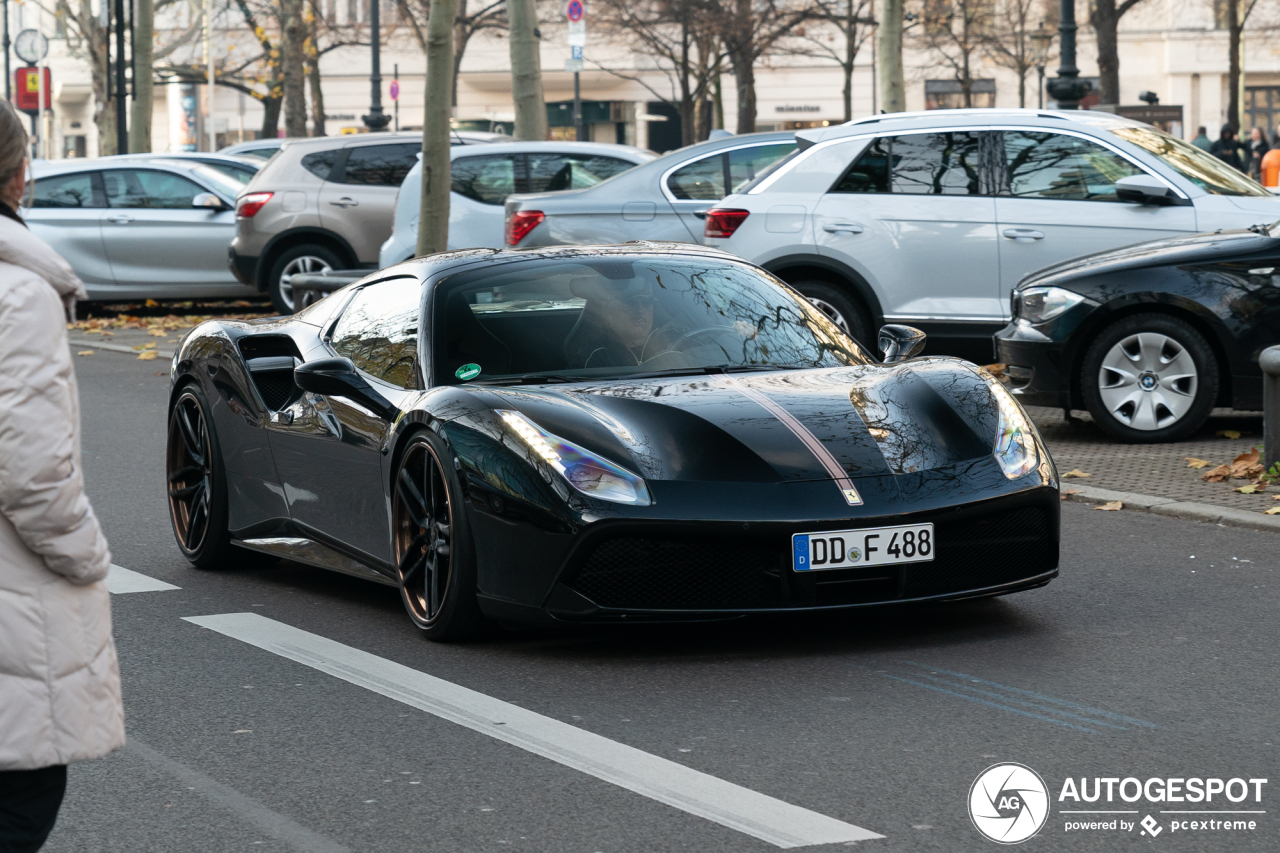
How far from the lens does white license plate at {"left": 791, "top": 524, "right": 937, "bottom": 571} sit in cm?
550

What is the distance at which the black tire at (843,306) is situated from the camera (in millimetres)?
12516

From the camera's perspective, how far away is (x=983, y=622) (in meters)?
6.18

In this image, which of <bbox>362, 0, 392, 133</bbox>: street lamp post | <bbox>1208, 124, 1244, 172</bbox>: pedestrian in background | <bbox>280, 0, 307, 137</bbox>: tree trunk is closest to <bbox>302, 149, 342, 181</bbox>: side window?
<bbox>1208, 124, 1244, 172</bbox>: pedestrian in background

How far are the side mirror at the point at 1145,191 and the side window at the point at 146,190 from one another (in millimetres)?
11534

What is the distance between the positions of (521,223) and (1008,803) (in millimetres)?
10525

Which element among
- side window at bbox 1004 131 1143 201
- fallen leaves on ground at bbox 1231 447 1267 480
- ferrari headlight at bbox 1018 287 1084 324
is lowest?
fallen leaves on ground at bbox 1231 447 1267 480

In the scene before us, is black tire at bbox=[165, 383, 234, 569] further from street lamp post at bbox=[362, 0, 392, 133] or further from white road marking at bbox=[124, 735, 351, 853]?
street lamp post at bbox=[362, 0, 392, 133]

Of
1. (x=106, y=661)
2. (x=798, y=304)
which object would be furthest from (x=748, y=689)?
(x=106, y=661)

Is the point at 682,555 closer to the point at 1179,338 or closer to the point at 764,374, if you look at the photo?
the point at 764,374

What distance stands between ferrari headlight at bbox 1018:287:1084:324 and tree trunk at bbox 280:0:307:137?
32101 millimetres

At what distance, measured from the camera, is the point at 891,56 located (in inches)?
998

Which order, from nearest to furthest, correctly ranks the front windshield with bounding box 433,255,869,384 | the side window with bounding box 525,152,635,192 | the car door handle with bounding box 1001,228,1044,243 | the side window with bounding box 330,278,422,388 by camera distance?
the front windshield with bounding box 433,255,869,384 < the side window with bounding box 330,278,422,388 < the car door handle with bounding box 1001,228,1044,243 < the side window with bounding box 525,152,635,192

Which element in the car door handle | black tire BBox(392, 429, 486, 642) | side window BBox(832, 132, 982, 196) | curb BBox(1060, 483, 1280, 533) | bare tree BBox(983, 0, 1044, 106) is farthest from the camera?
bare tree BBox(983, 0, 1044, 106)

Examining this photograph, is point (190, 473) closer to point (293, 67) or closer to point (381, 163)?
point (381, 163)
